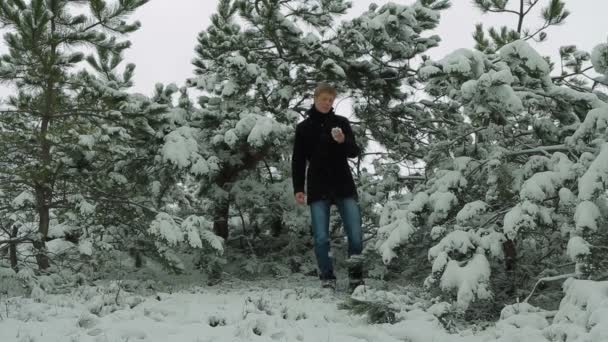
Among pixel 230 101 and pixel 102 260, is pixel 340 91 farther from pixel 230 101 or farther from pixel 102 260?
pixel 102 260

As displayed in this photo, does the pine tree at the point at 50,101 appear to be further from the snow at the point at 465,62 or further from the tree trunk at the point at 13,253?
the snow at the point at 465,62

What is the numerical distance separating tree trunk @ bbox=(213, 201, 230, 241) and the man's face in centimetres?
213

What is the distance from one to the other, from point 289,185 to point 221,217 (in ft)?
3.61

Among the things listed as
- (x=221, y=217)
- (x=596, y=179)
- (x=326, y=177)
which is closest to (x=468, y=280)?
(x=596, y=179)

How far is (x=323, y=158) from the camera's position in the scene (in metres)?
5.39

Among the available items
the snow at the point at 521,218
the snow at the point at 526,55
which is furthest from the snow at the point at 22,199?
the snow at the point at 526,55

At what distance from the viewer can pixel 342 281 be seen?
6.04 metres

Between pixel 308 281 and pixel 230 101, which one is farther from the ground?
pixel 230 101

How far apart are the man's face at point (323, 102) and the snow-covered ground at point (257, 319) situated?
6.50ft

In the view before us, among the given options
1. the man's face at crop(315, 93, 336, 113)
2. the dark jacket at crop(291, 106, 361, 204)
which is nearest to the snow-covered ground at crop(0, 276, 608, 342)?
the dark jacket at crop(291, 106, 361, 204)

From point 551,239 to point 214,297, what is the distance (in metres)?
3.32

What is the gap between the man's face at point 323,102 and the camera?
17.6ft

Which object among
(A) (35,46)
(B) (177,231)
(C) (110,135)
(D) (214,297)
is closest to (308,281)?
(D) (214,297)

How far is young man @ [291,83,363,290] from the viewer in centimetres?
530
